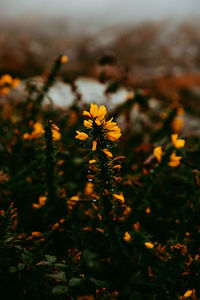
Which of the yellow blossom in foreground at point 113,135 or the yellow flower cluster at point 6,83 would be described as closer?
the yellow blossom in foreground at point 113,135

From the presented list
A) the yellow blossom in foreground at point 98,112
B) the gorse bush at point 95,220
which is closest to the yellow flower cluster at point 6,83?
the gorse bush at point 95,220

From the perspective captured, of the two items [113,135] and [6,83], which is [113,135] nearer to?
[113,135]

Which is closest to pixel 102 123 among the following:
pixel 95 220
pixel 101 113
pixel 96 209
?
pixel 101 113

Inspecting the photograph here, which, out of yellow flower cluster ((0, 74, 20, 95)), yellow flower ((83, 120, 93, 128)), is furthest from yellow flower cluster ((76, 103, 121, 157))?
yellow flower cluster ((0, 74, 20, 95))

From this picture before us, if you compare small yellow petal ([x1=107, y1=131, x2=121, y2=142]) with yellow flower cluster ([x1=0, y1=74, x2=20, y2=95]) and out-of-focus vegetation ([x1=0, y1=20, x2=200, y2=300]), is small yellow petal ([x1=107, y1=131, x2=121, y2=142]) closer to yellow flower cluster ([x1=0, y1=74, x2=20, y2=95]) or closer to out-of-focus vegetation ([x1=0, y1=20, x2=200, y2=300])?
out-of-focus vegetation ([x1=0, y1=20, x2=200, y2=300])

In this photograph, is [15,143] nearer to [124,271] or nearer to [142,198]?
[142,198]

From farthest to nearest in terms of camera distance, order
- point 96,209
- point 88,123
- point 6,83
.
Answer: point 6,83 → point 96,209 → point 88,123

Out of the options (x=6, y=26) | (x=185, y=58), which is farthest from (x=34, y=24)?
(x=185, y=58)

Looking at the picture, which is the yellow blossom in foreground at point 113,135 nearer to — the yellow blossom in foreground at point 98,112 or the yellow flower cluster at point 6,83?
the yellow blossom in foreground at point 98,112
